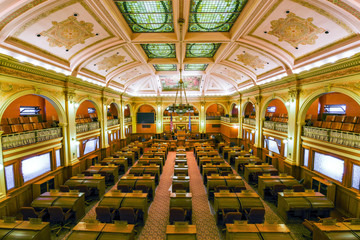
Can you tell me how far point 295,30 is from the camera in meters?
6.82

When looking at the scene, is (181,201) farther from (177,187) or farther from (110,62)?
(110,62)

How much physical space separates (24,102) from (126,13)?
27.7 feet

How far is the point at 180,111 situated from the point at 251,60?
5874 mm

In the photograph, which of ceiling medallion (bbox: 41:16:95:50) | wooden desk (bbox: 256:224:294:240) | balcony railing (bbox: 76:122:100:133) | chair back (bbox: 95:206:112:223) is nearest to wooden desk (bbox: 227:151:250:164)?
wooden desk (bbox: 256:224:294:240)

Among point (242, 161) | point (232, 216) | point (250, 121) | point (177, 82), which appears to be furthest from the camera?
point (177, 82)

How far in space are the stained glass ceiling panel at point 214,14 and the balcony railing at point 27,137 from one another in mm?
8976

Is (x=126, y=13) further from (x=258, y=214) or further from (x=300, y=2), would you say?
(x=258, y=214)

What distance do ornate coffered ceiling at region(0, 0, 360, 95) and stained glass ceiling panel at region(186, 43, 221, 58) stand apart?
5.1 inches

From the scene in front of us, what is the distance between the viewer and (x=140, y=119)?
72.9 feet

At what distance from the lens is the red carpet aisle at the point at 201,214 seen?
231 inches

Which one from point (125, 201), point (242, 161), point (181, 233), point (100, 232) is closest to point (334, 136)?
point (242, 161)

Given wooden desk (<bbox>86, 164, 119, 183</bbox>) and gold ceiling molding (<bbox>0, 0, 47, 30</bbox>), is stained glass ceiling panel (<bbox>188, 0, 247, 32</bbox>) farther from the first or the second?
wooden desk (<bbox>86, 164, 119, 183</bbox>)

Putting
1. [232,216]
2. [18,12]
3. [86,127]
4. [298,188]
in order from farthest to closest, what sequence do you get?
[86,127] < [298,188] < [232,216] < [18,12]

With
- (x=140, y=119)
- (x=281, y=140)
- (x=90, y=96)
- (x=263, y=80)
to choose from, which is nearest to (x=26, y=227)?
(x=90, y=96)
